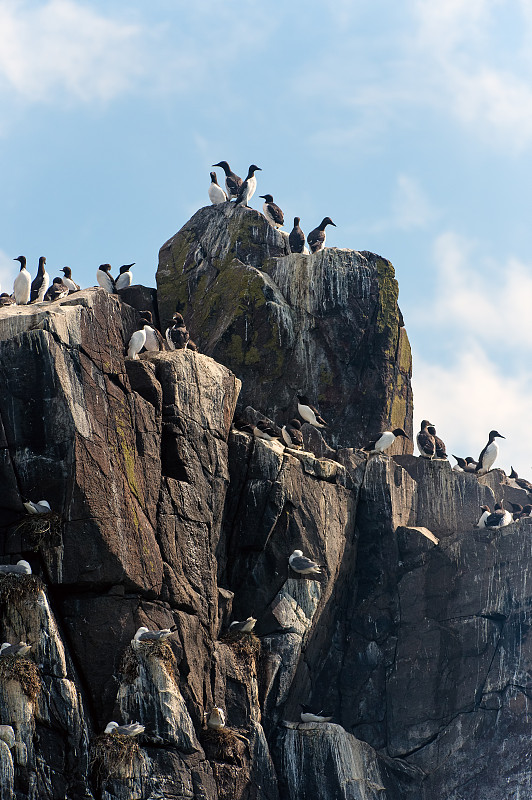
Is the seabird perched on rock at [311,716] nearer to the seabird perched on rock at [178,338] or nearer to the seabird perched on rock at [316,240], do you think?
the seabird perched on rock at [178,338]

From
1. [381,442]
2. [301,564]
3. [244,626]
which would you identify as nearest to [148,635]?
[244,626]

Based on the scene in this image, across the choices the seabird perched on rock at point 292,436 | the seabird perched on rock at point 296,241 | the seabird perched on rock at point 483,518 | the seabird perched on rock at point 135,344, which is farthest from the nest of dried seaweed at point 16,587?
the seabird perched on rock at point 296,241

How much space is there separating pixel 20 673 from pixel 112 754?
2.04 m

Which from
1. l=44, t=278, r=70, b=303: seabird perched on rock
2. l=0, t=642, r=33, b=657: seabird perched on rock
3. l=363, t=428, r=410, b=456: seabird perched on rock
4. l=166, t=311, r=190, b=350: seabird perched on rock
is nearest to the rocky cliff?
l=0, t=642, r=33, b=657: seabird perched on rock

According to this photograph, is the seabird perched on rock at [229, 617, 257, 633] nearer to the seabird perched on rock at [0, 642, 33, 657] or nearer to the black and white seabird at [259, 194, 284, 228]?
the seabird perched on rock at [0, 642, 33, 657]

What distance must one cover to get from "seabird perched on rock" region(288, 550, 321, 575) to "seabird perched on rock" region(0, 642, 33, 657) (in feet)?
21.7

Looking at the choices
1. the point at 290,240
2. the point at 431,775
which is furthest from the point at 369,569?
the point at 290,240

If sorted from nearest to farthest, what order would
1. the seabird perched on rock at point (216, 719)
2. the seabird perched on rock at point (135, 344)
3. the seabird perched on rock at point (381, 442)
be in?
1. the seabird perched on rock at point (216, 719)
2. the seabird perched on rock at point (135, 344)
3. the seabird perched on rock at point (381, 442)

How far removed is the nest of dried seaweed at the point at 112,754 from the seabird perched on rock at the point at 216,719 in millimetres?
2175

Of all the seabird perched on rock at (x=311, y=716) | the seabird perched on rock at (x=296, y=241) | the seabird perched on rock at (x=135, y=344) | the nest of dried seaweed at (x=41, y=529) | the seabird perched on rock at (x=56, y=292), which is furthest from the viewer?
the seabird perched on rock at (x=296, y=241)

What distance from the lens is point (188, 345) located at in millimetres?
26000

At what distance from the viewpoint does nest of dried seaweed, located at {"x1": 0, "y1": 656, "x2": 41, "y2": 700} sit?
19656 millimetres

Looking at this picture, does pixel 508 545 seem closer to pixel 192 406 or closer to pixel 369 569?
pixel 369 569

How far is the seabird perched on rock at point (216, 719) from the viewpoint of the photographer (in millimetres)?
22453
